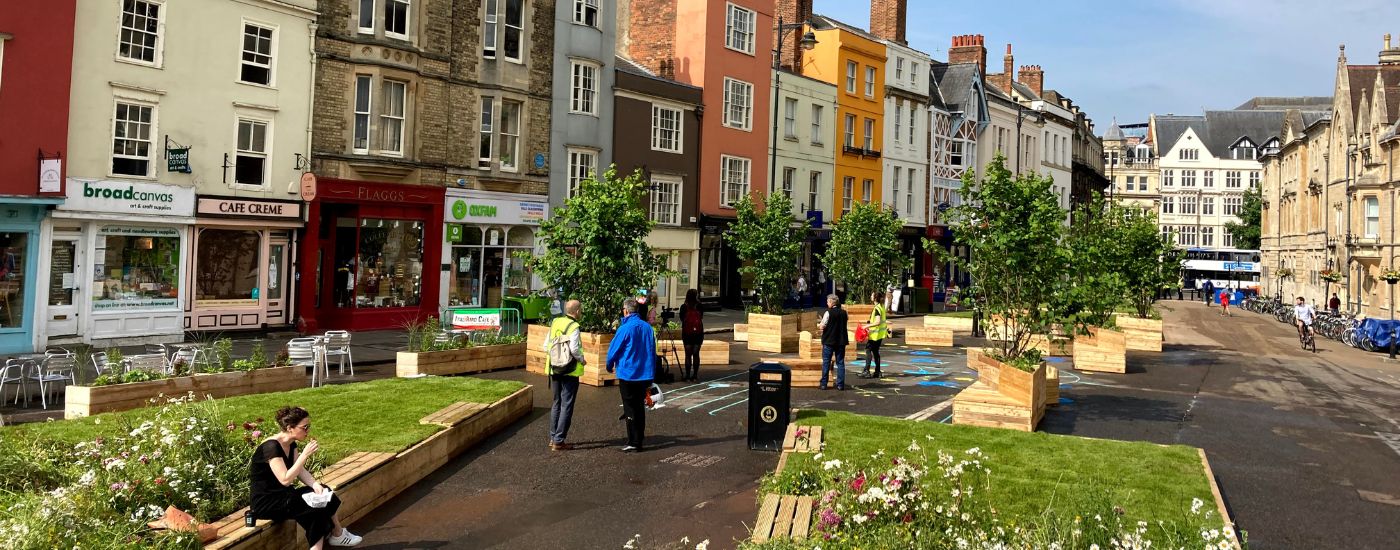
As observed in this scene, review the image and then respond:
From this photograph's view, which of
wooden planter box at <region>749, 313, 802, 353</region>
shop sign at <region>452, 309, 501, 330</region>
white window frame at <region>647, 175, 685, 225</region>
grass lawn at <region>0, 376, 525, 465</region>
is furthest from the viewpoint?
white window frame at <region>647, 175, 685, 225</region>

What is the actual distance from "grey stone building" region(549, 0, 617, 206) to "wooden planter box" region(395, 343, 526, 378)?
44.1ft

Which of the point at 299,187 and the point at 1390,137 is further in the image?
the point at 1390,137

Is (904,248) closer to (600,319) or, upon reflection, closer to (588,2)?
(588,2)

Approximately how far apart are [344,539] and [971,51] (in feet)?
184

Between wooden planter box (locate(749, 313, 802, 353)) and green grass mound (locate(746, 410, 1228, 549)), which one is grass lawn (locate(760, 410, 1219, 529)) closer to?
green grass mound (locate(746, 410, 1228, 549))

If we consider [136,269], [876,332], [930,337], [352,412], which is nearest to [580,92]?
[930,337]

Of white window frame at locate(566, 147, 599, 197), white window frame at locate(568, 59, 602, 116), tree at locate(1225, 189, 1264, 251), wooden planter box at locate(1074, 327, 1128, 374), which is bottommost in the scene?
wooden planter box at locate(1074, 327, 1128, 374)

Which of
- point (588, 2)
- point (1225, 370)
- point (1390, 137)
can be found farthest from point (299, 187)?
point (1390, 137)

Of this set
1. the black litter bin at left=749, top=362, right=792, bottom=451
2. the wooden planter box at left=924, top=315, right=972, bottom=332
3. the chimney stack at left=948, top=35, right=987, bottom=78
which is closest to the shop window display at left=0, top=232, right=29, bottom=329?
the black litter bin at left=749, top=362, right=792, bottom=451

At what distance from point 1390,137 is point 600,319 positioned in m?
48.8

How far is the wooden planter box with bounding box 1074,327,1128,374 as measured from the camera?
21.8 metres

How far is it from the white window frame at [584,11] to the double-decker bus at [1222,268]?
7383 centimetres

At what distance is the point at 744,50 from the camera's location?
132 feet

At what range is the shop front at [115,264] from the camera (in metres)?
20.5
